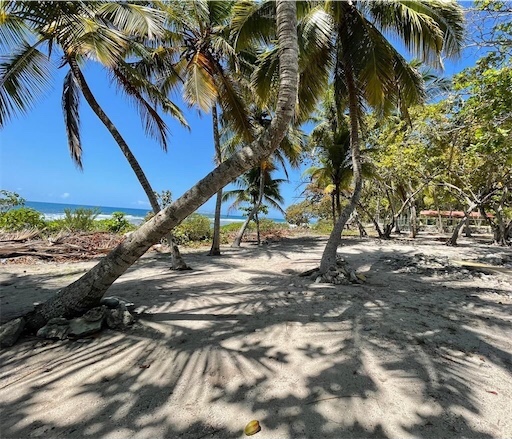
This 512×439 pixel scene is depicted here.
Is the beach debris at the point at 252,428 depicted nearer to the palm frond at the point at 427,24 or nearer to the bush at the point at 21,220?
the palm frond at the point at 427,24

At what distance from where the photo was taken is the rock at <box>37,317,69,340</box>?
322cm

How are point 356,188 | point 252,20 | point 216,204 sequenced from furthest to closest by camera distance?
point 216,204 < point 356,188 < point 252,20

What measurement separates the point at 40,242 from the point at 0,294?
5.37 m

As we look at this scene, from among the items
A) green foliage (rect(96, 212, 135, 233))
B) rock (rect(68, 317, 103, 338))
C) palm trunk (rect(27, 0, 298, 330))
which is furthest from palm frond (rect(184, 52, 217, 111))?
green foliage (rect(96, 212, 135, 233))

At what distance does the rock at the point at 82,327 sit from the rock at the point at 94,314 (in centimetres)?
3

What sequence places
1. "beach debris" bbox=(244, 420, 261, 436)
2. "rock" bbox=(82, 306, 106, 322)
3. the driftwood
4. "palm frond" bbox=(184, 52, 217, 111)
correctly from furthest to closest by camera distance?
the driftwood → "palm frond" bbox=(184, 52, 217, 111) → "rock" bbox=(82, 306, 106, 322) → "beach debris" bbox=(244, 420, 261, 436)

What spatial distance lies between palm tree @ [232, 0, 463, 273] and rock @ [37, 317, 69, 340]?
15.5 feet

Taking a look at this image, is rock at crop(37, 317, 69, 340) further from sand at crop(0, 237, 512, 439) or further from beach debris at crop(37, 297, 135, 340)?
sand at crop(0, 237, 512, 439)

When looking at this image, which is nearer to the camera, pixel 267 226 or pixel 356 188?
pixel 356 188

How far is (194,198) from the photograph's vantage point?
3139 millimetres

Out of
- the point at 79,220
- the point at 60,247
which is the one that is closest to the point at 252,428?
the point at 60,247

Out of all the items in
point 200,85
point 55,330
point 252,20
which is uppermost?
point 252,20

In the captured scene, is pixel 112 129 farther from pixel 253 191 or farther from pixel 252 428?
pixel 253 191

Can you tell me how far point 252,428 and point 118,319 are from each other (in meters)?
2.33
